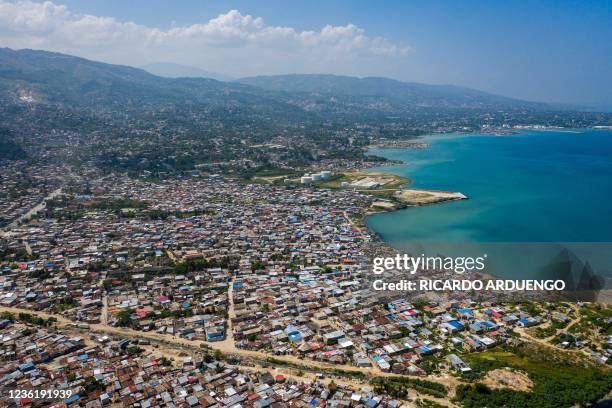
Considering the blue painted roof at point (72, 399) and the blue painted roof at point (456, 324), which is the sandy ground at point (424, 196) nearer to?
the blue painted roof at point (456, 324)

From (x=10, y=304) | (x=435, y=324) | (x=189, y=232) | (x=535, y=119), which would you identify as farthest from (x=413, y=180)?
(x=535, y=119)

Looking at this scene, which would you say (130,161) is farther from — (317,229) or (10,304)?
(10,304)

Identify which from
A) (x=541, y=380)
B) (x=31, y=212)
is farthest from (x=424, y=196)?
(x=31, y=212)

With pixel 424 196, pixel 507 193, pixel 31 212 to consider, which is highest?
pixel 507 193

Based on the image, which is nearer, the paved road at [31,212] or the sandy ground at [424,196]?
the paved road at [31,212]

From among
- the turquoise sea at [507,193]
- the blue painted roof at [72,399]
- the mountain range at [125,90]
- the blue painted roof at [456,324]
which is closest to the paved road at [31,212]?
the blue painted roof at [72,399]

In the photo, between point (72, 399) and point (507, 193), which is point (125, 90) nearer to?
point (507, 193)

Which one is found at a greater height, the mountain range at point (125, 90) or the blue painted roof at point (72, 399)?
the mountain range at point (125, 90)
